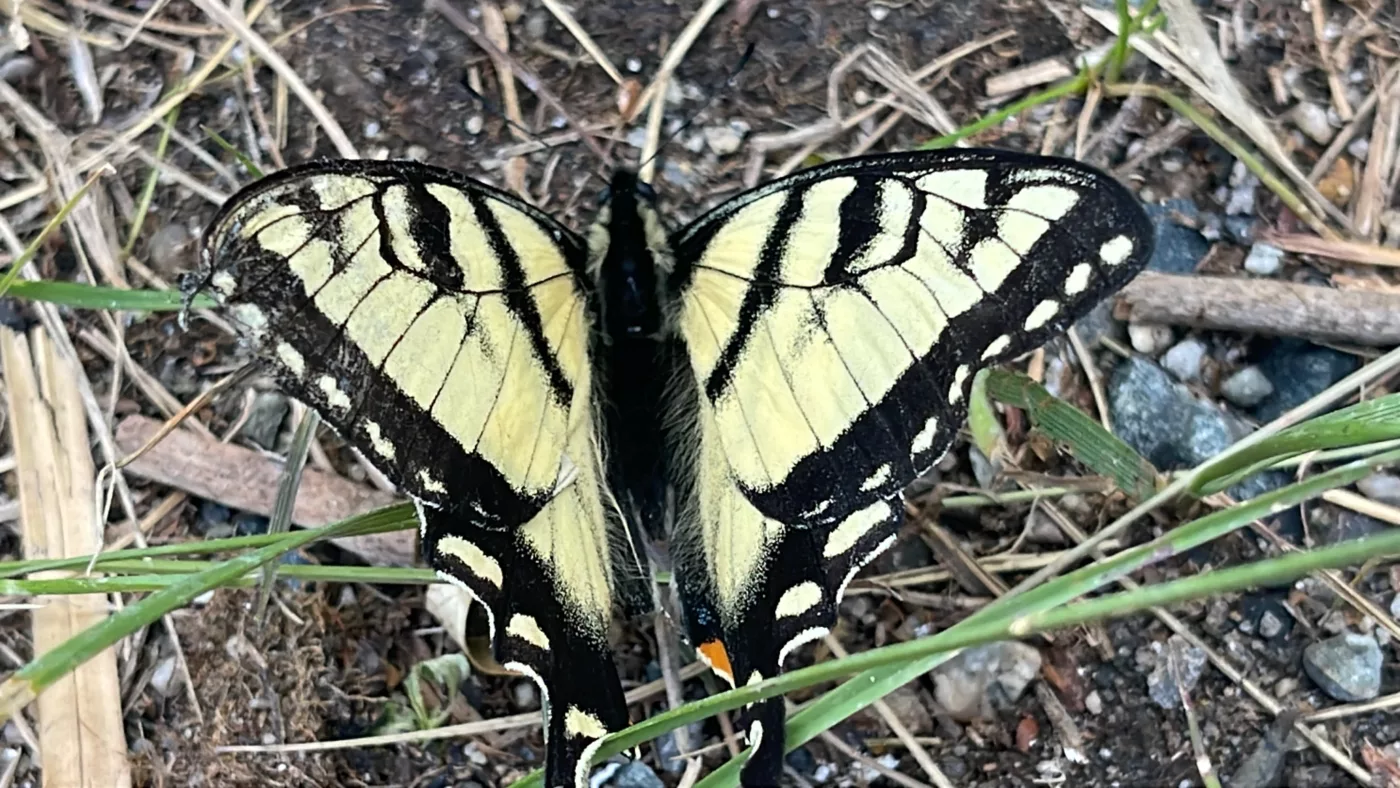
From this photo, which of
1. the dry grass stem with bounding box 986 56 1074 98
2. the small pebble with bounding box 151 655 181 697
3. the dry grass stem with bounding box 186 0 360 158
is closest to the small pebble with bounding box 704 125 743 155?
the dry grass stem with bounding box 986 56 1074 98

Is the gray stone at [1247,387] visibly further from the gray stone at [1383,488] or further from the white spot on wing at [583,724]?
the white spot on wing at [583,724]

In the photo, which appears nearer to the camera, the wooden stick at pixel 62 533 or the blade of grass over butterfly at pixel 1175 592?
the blade of grass over butterfly at pixel 1175 592

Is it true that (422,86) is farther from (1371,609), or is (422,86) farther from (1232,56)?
(1371,609)

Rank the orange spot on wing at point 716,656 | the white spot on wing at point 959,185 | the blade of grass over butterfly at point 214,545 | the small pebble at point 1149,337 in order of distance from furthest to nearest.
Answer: the small pebble at point 1149,337
the orange spot on wing at point 716,656
the blade of grass over butterfly at point 214,545
the white spot on wing at point 959,185

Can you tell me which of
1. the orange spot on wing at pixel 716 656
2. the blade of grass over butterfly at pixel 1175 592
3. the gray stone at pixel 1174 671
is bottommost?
the gray stone at pixel 1174 671

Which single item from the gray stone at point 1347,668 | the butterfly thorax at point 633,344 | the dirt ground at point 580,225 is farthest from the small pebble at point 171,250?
the gray stone at point 1347,668

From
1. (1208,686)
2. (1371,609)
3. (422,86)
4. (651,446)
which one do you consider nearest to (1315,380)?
(1371,609)

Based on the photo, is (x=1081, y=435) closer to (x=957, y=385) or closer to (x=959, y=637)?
(x=957, y=385)
